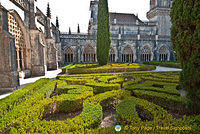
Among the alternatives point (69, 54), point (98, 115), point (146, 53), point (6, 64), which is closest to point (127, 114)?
point (98, 115)

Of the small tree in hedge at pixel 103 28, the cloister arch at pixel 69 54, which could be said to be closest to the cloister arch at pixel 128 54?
the cloister arch at pixel 69 54

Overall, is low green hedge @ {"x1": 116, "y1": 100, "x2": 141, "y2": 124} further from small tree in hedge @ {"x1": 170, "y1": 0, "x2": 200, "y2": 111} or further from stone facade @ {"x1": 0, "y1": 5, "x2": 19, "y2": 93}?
stone facade @ {"x1": 0, "y1": 5, "x2": 19, "y2": 93}

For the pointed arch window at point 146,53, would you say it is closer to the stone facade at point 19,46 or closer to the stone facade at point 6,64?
the stone facade at point 19,46

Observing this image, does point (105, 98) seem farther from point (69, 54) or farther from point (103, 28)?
point (69, 54)

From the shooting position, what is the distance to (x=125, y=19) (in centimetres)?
2719

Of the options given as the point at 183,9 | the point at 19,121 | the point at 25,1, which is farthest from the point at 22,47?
the point at 183,9

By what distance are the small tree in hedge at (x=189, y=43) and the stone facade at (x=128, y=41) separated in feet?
57.6

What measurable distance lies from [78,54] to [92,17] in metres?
10.7

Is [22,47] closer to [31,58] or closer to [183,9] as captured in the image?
[31,58]

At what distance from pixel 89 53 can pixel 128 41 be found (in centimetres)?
A: 863

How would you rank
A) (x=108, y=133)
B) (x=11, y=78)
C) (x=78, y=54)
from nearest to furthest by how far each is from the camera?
(x=108, y=133) → (x=11, y=78) → (x=78, y=54)

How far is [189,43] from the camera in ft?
8.83

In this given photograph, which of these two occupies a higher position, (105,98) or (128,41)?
(128,41)

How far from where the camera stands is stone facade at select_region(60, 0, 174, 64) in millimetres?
19594
